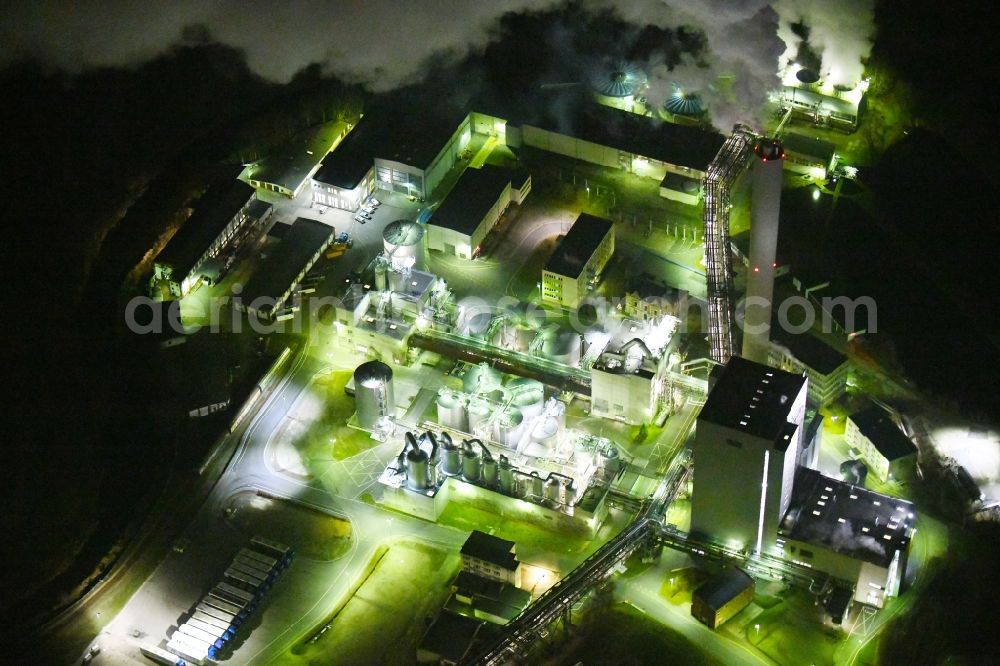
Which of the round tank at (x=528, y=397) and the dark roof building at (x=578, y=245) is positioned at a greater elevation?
the dark roof building at (x=578, y=245)

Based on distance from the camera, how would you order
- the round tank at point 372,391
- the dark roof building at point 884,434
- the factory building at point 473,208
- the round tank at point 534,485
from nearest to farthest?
the round tank at point 534,485 → the dark roof building at point 884,434 → the round tank at point 372,391 → the factory building at point 473,208

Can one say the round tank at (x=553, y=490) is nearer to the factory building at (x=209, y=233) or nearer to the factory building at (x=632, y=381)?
the factory building at (x=632, y=381)

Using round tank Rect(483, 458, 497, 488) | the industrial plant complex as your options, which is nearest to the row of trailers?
the industrial plant complex

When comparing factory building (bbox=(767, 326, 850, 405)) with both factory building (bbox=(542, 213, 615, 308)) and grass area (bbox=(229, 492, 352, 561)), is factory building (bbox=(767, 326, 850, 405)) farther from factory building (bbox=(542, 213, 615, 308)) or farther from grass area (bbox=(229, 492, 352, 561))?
grass area (bbox=(229, 492, 352, 561))

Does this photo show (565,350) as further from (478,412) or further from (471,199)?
(471,199)

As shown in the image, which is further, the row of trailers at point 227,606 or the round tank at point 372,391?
the round tank at point 372,391

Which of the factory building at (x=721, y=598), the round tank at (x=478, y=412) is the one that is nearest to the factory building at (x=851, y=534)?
the factory building at (x=721, y=598)

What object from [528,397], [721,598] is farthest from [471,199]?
[721,598]
